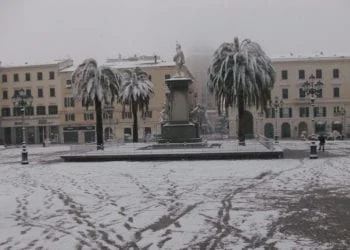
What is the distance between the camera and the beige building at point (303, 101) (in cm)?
8125

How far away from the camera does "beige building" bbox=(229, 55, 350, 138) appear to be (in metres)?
81.2

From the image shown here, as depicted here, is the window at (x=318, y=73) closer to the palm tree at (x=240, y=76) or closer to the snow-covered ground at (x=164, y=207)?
the palm tree at (x=240, y=76)

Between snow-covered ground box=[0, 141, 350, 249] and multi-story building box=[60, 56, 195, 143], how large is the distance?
58.9 m

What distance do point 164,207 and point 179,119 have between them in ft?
85.1

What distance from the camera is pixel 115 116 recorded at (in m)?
86.4

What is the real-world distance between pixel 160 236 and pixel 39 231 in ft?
9.31

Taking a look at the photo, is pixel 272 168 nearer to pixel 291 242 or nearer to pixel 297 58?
pixel 291 242

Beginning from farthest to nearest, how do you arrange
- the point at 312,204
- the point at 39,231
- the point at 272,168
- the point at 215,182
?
the point at 272,168 < the point at 215,182 < the point at 312,204 < the point at 39,231

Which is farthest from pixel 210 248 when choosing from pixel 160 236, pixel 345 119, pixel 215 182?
pixel 345 119

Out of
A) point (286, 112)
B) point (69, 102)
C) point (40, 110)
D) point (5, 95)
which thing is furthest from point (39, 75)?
point (286, 112)

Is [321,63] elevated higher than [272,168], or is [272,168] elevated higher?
[321,63]

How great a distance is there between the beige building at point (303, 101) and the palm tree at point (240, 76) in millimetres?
39037

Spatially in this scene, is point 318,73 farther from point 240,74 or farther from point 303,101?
point 240,74

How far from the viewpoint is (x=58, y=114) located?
88000 millimetres
